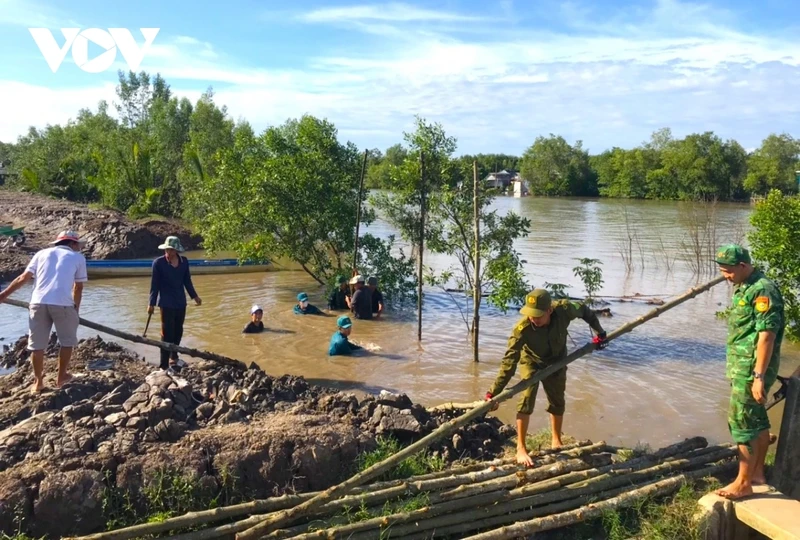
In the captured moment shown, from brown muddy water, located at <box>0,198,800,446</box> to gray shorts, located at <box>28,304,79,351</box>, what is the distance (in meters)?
3.56

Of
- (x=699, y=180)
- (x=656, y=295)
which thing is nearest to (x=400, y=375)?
(x=656, y=295)

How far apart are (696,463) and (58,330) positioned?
6216 millimetres

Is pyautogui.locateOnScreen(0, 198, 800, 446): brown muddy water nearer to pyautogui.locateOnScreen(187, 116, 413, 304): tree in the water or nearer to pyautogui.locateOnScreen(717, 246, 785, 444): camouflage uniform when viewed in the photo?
pyautogui.locateOnScreen(187, 116, 413, 304): tree in the water

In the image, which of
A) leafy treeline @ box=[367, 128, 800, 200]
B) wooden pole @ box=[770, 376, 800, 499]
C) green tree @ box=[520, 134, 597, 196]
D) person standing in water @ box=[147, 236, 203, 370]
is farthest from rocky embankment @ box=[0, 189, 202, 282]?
green tree @ box=[520, 134, 597, 196]

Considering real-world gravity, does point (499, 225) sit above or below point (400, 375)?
above

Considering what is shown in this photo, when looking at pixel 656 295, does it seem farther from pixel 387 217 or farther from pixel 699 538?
pixel 699 538

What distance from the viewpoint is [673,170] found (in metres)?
65.6

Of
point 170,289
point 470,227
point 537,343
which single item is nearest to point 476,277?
point 470,227

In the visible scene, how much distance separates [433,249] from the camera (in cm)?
1174

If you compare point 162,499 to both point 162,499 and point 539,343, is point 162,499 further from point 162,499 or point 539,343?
point 539,343

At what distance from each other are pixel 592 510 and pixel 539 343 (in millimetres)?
1454

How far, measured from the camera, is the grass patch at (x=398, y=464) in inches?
208

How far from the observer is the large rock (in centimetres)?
445

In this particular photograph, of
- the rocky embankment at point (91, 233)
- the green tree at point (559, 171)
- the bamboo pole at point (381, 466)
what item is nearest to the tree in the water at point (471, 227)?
the bamboo pole at point (381, 466)
